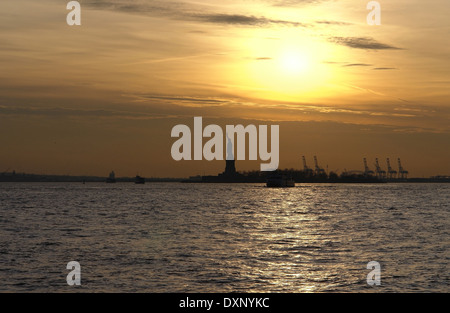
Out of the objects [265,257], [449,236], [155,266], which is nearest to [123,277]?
[155,266]

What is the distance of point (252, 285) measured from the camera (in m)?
30.9

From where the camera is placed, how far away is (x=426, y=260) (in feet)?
132
